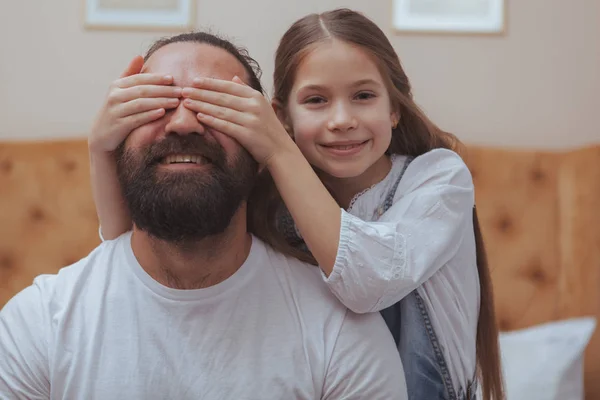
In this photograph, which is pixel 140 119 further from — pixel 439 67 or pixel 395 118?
pixel 439 67

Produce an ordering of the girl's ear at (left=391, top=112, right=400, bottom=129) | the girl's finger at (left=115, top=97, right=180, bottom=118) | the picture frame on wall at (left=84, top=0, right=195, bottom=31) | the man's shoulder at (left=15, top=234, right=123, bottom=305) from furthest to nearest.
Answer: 1. the picture frame on wall at (left=84, top=0, right=195, bottom=31)
2. the girl's ear at (left=391, top=112, right=400, bottom=129)
3. the man's shoulder at (left=15, top=234, right=123, bottom=305)
4. the girl's finger at (left=115, top=97, right=180, bottom=118)

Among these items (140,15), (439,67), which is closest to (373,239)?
(439,67)

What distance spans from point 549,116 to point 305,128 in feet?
4.44

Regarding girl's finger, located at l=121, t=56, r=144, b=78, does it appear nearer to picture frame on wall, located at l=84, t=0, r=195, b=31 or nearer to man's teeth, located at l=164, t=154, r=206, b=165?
man's teeth, located at l=164, t=154, r=206, b=165

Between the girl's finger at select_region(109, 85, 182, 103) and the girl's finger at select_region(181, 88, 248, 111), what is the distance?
2 cm

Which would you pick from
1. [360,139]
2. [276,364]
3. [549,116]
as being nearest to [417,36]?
[549,116]

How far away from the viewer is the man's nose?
1012 mm

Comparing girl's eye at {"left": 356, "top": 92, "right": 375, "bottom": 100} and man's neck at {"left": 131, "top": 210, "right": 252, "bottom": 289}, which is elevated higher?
girl's eye at {"left": 356, "top": 92, "right": 375, "bottom": 100}

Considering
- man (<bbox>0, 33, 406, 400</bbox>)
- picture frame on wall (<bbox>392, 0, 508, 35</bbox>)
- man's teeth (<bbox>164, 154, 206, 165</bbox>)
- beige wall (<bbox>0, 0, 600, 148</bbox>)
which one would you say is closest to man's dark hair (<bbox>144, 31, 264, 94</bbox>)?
man (<bbox>0, 33, 406, 400</bbox>)

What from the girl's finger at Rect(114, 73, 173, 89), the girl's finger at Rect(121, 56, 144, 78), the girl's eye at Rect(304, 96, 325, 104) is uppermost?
the girl's finger at Rect(121, 56, 144, 78)

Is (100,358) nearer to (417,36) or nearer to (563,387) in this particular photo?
(563,387)

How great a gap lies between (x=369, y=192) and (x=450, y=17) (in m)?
1.22

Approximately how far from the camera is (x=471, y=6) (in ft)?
7.37

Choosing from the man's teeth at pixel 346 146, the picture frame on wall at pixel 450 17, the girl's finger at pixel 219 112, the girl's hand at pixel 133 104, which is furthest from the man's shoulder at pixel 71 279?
the picture frame on wall at pixel 450 17
